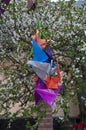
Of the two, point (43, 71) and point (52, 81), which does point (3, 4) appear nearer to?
point (43, 71)

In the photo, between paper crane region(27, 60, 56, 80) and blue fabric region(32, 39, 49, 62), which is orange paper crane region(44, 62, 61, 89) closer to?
paper crane region(27, 60, 56, 80)

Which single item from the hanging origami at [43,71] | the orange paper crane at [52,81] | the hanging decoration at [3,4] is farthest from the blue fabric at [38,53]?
the hanging decoration at [3,4]

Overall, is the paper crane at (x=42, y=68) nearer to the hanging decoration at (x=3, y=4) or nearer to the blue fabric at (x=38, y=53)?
the blue fabric at (x=38, y=53)

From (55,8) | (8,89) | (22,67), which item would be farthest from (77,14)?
(8,89)

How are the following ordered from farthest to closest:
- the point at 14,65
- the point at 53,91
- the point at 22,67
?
1. the point at 14,65
2. the point at 22,67
3. the point at 53,91

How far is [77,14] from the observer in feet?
24.6

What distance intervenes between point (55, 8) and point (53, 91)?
241 cm

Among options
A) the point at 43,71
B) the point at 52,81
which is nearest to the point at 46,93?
the point at 52,81

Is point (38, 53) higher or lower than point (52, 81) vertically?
higher

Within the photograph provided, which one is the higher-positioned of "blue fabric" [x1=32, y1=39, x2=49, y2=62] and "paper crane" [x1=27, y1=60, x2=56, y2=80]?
"blue fabric" [x1=32, y1=39, x2=49, y2=62]

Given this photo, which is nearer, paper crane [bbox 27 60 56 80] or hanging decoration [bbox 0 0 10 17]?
paper crane [bbox 27 60 56 80]

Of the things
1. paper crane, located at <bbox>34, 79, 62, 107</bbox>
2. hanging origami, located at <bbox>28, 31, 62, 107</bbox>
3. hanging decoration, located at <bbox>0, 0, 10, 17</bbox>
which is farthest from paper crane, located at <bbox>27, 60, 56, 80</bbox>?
hanging decoration, located at <bbox>0, 0, 10, 17</bbox>

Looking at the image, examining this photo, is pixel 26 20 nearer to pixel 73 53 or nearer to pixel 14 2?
pixel 14 2

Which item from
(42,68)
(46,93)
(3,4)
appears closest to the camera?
(46,93)
